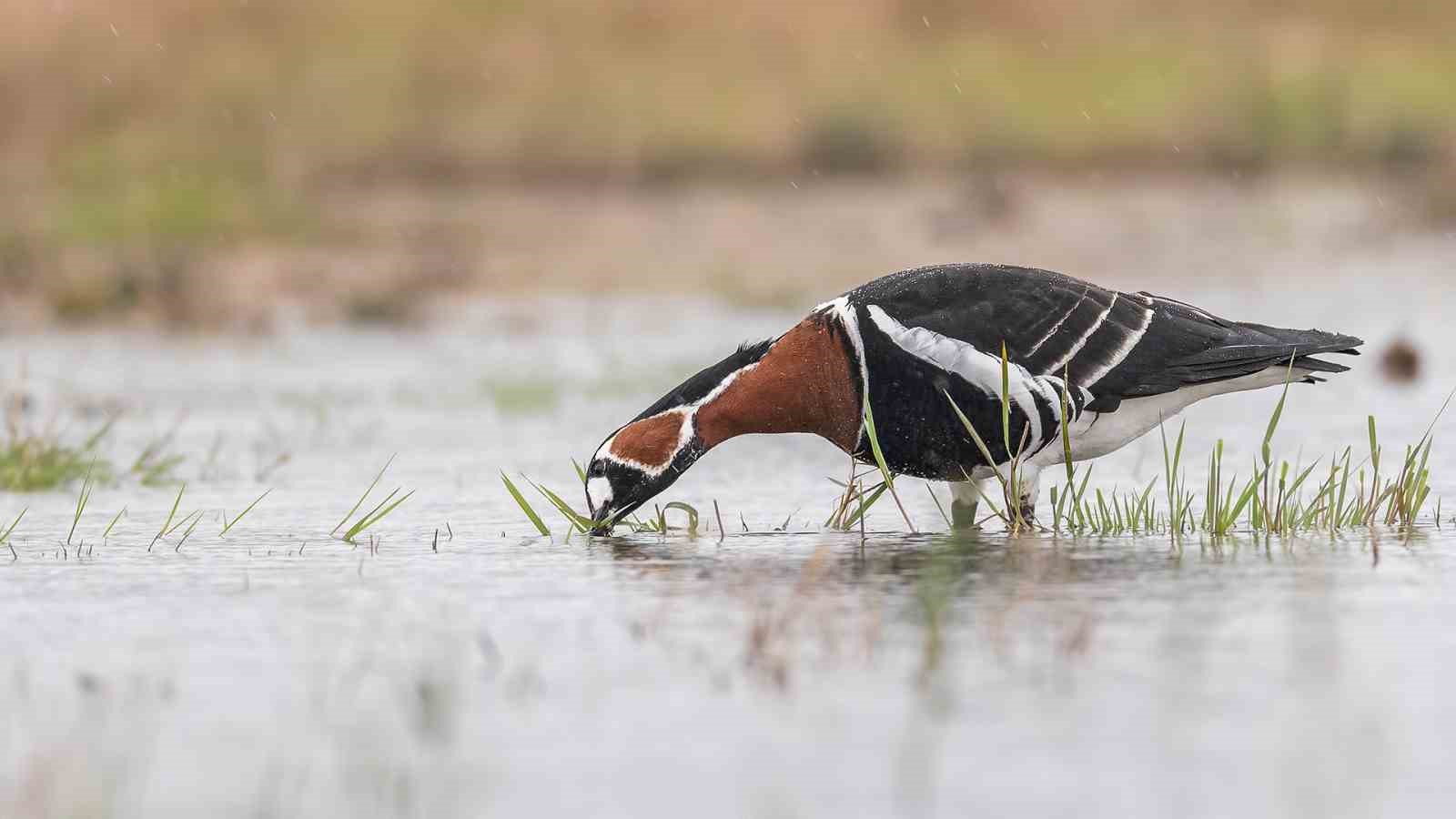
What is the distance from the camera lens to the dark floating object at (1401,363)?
13047mm

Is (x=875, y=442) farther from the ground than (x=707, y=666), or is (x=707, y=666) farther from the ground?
(x=875, y=442)

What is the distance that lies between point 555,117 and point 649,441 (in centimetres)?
1448

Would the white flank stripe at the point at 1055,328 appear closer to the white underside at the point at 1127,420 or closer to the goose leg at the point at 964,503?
the white underside at the point at 1127,420

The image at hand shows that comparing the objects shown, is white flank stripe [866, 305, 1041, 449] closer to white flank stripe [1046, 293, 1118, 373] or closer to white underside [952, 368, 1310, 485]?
white flank stripe [1046, 293, 1118, 373]

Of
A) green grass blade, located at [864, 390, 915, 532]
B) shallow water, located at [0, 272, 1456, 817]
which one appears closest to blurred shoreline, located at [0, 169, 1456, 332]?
shallow water, located at [0, 272, 1456, 817]

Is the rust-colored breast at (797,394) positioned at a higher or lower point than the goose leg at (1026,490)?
higher

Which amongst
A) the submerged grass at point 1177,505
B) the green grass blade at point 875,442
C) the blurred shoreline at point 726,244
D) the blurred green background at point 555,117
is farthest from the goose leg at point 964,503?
the blurred green background at point 555,117

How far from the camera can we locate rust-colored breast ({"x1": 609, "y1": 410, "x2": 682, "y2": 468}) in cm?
781

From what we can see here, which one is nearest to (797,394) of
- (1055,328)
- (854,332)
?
(854,332)

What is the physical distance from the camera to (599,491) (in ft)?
25.7

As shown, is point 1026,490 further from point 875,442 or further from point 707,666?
point 707,666

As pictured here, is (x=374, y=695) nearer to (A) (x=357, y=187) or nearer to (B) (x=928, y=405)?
(B) (x=928, y=405)

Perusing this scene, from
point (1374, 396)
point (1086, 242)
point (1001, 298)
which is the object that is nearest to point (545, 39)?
point (1086, 242)

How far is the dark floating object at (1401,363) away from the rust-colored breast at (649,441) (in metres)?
6.60
